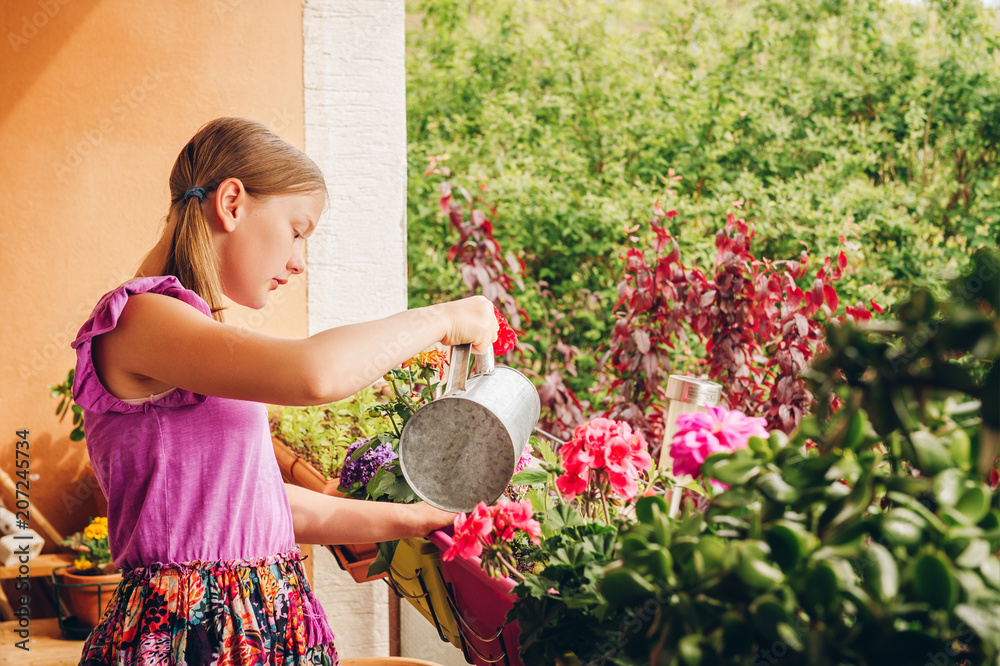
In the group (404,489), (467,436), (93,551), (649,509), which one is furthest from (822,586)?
(93,551)

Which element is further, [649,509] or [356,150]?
[356,150]

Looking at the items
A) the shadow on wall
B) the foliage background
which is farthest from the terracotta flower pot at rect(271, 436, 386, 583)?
the foliage background

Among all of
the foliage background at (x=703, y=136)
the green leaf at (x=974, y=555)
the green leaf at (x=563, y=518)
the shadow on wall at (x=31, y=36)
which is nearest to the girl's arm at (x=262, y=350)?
the green leaf at (x=563, y=518)

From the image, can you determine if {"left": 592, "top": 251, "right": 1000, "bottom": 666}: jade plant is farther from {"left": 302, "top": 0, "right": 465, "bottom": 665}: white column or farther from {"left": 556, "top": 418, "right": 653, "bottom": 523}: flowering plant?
{"left": 302, "top": 0, "right": 465, "bottom": 665}: white column

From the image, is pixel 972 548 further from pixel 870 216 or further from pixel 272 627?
pixel 870 216

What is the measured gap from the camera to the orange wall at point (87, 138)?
7.18 feet

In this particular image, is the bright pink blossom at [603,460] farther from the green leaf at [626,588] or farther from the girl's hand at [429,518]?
the green leaf at [626,588]

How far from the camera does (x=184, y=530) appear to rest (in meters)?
1.01

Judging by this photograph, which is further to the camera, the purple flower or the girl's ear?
the purple flower

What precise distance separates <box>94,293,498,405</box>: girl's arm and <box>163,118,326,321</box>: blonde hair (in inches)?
5.1

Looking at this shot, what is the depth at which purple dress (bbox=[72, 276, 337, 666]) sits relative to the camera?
3.20 ft

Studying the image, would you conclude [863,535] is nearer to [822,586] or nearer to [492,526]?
[822,586]

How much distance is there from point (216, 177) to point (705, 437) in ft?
2.62

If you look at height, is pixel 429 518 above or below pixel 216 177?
below
